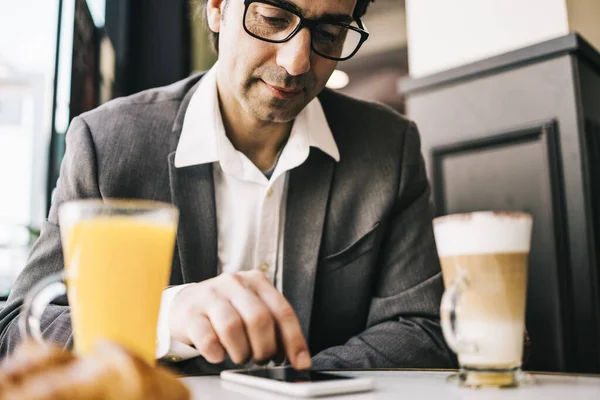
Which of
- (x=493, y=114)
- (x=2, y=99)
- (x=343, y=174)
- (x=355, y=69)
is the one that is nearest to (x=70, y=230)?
(x=343, y=174)

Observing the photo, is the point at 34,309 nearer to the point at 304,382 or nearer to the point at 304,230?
the point at 304,382

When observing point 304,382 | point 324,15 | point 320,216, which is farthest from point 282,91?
point 304,382

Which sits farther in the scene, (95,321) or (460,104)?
(460,104)

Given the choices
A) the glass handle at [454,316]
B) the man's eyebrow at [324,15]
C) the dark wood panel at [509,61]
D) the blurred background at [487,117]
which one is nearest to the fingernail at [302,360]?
the glass handle at [454,316]

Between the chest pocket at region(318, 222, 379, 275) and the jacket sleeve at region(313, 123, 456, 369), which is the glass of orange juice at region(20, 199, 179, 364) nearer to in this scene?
the jacket sleeve at region(313, 123, 456, 369)

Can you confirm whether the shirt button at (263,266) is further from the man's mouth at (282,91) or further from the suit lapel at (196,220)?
the man's mouth at (282,91)

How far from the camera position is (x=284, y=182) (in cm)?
147

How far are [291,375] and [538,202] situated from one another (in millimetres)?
1459

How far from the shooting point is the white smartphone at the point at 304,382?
0.62m

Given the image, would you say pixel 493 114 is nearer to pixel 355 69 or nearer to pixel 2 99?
pixel 2 99

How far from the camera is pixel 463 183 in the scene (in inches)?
83.6

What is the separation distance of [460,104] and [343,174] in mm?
837

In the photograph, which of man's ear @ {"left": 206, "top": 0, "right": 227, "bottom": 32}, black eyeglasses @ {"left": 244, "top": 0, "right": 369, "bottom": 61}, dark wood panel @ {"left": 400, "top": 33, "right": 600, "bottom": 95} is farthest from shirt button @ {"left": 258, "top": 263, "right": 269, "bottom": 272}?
dark wood panel @ {"left": 400, "top": 33, "right": 600, "bottom": 95}

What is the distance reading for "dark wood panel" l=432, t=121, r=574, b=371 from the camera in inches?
73.1
